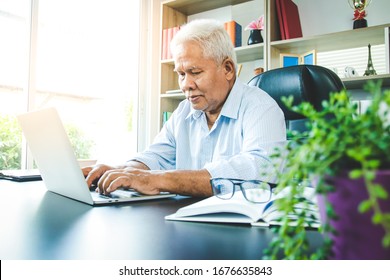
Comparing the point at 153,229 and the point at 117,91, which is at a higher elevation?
the point at 117,91

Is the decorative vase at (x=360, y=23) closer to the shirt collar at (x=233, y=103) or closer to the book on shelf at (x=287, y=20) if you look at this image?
the book on shelf at (x=287, y=20)

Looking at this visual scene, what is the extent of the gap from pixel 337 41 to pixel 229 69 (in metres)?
1.34

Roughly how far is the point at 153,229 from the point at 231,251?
0.18 meters

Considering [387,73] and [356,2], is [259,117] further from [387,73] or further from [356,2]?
[356,2]

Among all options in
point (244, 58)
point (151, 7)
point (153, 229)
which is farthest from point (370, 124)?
point (151, 7)

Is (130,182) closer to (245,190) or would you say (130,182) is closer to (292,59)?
(245,190)

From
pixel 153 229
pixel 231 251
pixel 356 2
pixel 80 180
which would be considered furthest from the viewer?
pixel 356 2

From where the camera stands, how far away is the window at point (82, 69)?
2.46m

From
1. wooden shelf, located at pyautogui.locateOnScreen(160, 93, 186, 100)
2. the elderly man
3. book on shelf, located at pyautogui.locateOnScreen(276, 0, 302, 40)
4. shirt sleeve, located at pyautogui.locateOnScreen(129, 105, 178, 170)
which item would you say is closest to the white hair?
the elderly man

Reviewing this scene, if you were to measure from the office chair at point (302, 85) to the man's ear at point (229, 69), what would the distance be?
0.18m

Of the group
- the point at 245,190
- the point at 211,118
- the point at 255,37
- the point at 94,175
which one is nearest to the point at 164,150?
the point at 211,118

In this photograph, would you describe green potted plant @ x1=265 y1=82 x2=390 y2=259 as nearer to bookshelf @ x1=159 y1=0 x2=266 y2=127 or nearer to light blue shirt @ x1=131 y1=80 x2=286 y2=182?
light blue shirt @ x1=131 y1=80 x2=286 y2=182

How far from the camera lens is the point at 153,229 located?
0.61 meters

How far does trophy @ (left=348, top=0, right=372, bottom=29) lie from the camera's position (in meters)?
2.34
